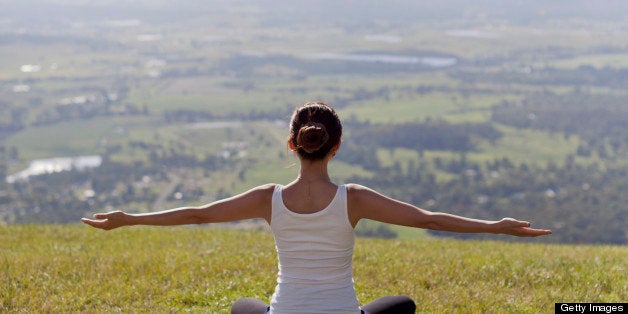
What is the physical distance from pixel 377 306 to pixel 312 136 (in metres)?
2.30

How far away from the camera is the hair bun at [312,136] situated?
241 inches

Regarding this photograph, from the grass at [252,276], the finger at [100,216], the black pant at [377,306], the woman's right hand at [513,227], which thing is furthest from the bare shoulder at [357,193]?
the grass at [252,276]

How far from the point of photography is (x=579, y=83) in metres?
171

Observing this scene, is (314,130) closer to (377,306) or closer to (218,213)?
(218,213)

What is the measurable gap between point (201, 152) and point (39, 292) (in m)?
113

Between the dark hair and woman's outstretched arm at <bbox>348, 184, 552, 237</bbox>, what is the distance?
1.48 feet

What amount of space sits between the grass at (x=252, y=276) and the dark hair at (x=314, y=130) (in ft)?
13.8

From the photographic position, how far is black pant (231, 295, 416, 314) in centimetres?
730

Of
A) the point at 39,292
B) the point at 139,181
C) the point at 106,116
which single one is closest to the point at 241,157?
the point at 139,181

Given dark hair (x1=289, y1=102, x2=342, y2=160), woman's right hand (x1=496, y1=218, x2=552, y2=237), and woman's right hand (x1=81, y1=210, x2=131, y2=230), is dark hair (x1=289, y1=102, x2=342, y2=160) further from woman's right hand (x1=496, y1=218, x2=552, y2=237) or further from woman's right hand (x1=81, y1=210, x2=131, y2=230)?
woman's right hand (x1=81, y1=210, x2=131, y2=230)

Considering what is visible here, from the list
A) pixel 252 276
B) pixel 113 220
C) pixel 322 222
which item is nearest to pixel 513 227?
pixel 322 222

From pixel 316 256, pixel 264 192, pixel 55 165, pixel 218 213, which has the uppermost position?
pixel 264 192

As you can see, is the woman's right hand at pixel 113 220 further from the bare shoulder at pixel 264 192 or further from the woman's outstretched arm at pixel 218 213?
the bare shoulder at pixel 264 192

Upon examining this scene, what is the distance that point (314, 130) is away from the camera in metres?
6.13
